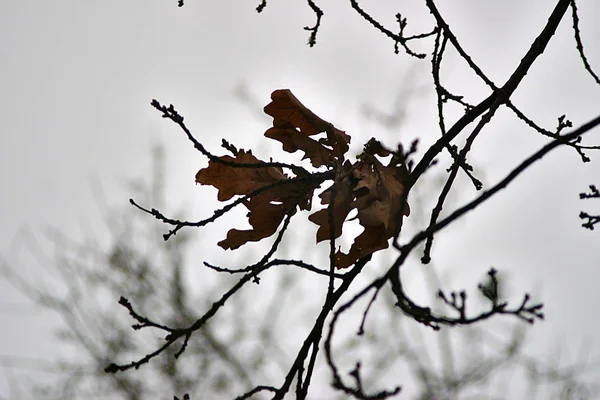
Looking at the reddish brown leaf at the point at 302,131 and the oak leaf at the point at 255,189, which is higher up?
the reddish brown leaf at the point at 302,131

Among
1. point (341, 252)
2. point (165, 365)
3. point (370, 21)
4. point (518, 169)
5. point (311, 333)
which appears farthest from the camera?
point (165, 365)

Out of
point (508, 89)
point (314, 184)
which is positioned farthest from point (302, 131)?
point (508, 89)

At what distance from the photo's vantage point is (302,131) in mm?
1914

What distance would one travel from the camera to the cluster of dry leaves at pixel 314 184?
5.58ft

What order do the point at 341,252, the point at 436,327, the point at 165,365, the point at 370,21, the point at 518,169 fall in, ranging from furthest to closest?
the point at 165,365, the point at 370,21, the point at 341,252, the point at 436,327, the point at 518,169

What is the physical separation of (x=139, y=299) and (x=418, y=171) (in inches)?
311

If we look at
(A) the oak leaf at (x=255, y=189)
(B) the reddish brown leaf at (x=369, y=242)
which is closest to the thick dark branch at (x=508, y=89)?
(B) the reddish brown leaf at (x=369, y=242)

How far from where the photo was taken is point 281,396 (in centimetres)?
167

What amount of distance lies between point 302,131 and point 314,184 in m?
0.21

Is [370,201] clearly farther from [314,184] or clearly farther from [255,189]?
[255,189]

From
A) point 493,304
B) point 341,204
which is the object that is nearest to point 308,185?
point 341,204

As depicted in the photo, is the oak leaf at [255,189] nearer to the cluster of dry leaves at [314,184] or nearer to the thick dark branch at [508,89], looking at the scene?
the cluster of dry leaves at [314,184]

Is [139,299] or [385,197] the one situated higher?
[139,299]

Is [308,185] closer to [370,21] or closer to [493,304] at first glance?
[493,304]
